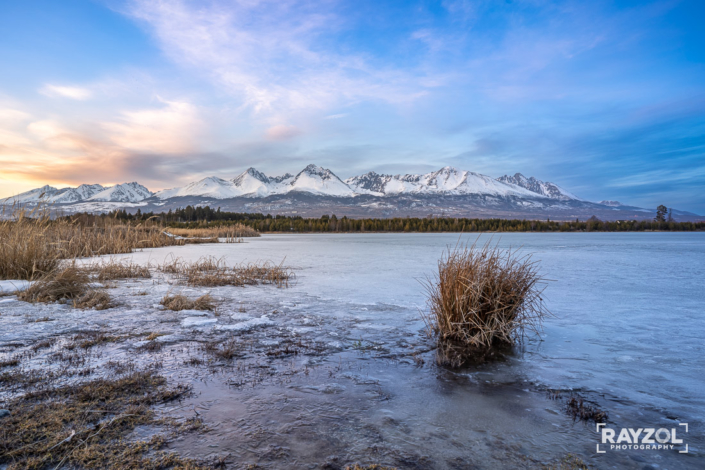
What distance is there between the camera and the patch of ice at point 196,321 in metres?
5.41

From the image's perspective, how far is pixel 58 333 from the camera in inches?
182

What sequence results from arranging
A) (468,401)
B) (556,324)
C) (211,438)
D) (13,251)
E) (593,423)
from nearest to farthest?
(211,438) → (593,423) → (468,401) → (556,324) → (13,251)

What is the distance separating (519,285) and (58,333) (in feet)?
19.9

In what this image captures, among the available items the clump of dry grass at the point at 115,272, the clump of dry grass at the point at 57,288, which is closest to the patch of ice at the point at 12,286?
the clump of dry grass at the point at 57,288

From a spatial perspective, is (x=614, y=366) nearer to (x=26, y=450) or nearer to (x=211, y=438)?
(x=211, y=438)

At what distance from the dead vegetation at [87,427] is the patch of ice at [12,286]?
16.4ft

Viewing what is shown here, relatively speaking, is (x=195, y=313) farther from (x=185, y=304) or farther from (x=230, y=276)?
(x=230, y=276)

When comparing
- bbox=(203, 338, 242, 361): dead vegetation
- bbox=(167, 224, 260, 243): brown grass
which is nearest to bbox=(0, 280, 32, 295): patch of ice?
bbox=(203, 338, 242, 361): dead vegetation

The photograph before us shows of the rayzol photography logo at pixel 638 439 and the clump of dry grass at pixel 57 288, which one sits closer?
the rayzol photography logo at pixel 638 439

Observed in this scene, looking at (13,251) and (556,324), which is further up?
(13,251)

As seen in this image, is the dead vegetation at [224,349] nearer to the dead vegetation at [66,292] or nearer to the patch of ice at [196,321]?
the patch of ice at [196,321]

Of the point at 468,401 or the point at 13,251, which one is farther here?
the point at 13,251

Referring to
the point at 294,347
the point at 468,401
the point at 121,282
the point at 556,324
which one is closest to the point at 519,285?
the point at 556,324

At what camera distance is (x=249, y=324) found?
550 cm
